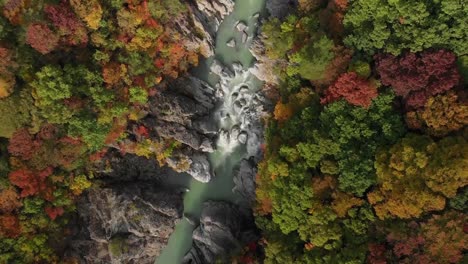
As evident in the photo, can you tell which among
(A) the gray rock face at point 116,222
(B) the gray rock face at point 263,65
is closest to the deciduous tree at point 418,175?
(B) the gray rock face at point 263,65

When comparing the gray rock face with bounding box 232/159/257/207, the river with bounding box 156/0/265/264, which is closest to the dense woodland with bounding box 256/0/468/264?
the gray rock face with bounding box 232/159/257/207

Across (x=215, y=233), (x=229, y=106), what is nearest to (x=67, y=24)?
(x=229, y=106)

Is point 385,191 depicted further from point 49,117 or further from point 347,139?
point 49,117

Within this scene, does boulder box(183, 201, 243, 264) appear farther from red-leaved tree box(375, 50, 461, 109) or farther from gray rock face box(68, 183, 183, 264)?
red-leaved tree box(375, 50, 461, 109)

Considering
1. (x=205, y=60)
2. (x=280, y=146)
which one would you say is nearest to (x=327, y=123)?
(x=280, y=146)

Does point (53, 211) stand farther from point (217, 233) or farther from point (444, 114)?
point (444, 114)

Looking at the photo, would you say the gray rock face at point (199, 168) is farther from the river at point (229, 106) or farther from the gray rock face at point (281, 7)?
the gray rock face at point (281, 7)
